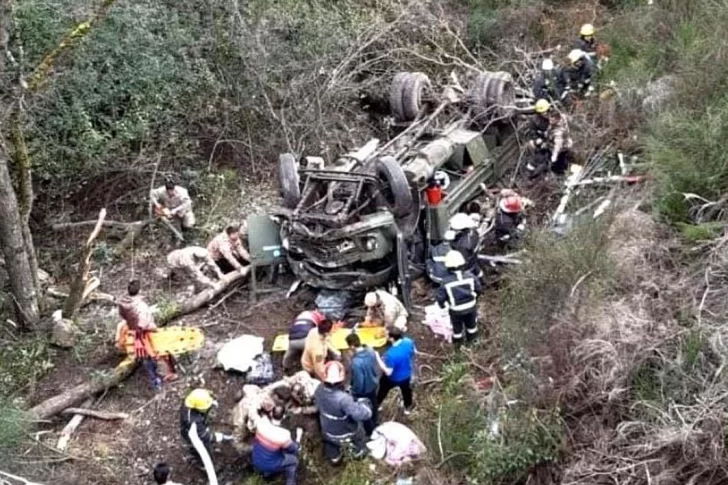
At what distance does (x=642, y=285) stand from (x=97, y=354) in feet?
19.1

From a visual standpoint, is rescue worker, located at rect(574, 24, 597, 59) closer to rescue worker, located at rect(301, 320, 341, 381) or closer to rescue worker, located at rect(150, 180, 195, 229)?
rescue worker, located at rect(150, 180, 195, 229)

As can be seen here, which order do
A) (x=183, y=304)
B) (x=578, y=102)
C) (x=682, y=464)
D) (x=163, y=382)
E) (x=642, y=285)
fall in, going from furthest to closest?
(x=578, y=102) → (x=183, y=304) → (x=163, y=382) → (x=642, y=285) → (x=682, y=464)

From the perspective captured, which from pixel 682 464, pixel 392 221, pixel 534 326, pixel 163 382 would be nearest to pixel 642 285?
pixel 534 326

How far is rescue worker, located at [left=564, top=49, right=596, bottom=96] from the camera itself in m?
13.1

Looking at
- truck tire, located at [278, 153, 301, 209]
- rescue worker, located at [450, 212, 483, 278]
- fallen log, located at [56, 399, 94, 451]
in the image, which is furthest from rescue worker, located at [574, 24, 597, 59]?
fallen log, located at [56, 399, 94, 451]

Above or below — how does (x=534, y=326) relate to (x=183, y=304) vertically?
above

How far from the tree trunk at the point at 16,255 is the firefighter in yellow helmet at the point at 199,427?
10.9ft

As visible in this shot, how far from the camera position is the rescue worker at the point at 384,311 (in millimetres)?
9383

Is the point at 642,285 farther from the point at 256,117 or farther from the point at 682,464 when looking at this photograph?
the point at 256,117

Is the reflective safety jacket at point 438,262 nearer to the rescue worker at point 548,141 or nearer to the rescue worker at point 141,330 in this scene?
the rescue worker at point 548,141

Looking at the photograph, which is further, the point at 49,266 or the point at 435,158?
the point at 49,266

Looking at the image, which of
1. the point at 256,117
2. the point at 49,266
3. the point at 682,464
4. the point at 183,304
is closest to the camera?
the point at 682,464

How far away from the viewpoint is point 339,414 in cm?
782

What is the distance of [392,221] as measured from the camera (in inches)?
388
